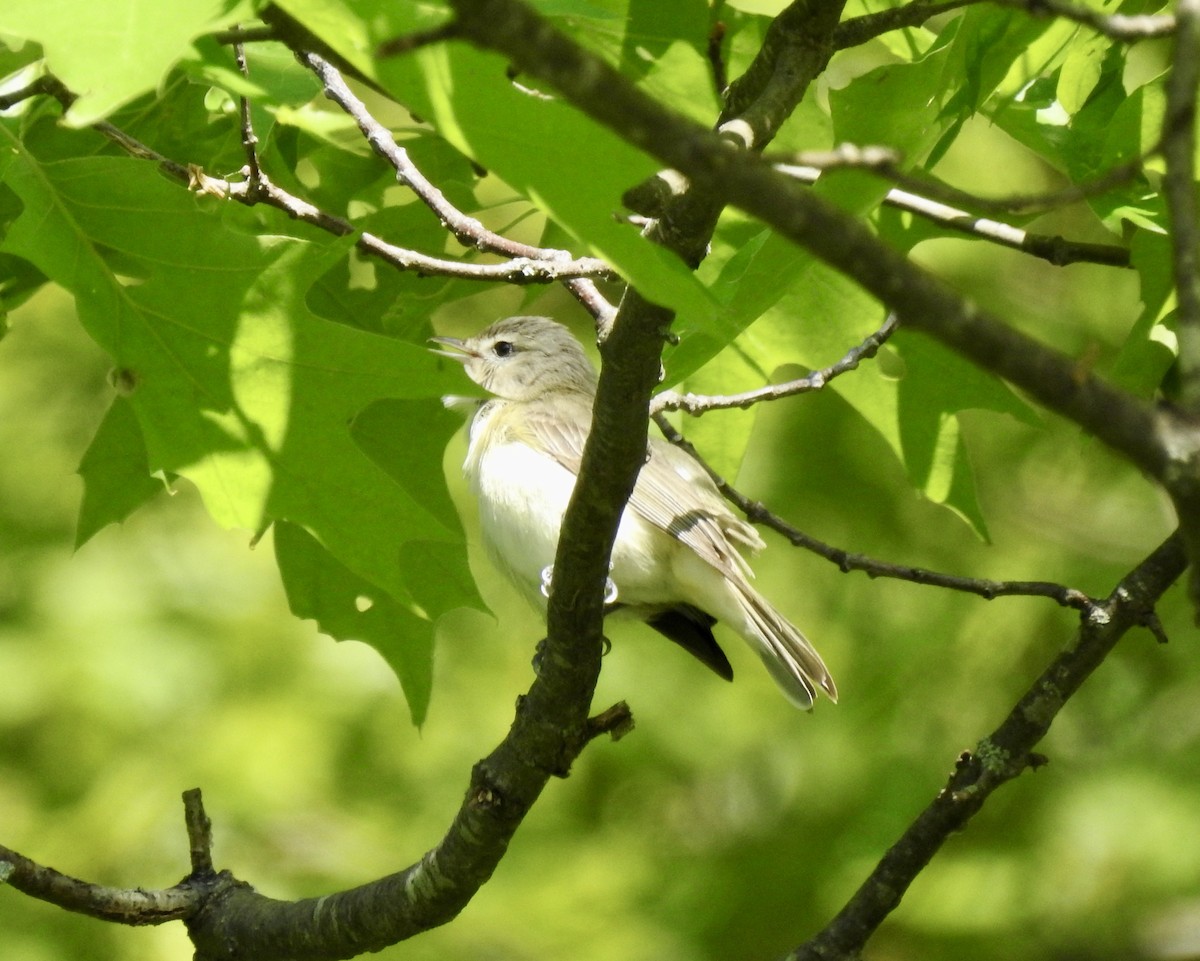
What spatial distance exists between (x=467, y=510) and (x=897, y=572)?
2617 mm

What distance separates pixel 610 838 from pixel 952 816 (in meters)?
2.40

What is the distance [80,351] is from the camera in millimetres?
5656

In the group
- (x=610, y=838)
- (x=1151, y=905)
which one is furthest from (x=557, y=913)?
(x=1151, y=905)

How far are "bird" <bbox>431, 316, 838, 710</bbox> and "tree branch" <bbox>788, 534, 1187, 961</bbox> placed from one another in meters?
1.11

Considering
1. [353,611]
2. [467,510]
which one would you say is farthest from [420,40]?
[467,510]

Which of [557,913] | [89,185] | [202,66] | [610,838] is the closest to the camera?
[202,66]

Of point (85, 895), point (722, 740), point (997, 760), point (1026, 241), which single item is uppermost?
point (722, 740)

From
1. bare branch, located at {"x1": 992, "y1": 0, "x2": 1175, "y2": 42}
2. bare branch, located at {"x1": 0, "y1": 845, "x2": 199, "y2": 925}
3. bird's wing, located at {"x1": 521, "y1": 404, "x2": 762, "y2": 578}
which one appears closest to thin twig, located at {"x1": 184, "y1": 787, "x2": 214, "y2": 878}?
bare branch, located at {"x1": 0, "y1": 845, "x2": 199, "y2": 925}

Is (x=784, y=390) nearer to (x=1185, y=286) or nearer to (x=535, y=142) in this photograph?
(x=535, y=142)

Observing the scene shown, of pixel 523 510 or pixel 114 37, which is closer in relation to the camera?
pixel 114 37

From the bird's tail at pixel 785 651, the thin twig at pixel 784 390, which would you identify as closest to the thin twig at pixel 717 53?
the thin twig at pixel 784 390

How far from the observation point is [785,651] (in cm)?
410

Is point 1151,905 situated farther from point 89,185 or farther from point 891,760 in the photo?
point 89,185

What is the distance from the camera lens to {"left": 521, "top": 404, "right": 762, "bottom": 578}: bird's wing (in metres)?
4.19
